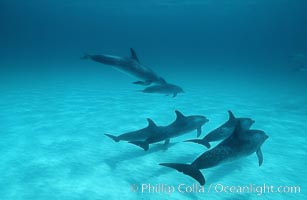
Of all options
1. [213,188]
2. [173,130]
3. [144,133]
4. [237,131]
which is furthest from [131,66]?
[213,188]

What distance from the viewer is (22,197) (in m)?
5.85

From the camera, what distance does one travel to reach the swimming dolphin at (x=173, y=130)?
714cm

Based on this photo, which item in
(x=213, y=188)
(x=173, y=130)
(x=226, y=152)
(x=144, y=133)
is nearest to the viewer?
(x=226, y=152)

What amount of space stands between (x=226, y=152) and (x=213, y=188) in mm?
1457

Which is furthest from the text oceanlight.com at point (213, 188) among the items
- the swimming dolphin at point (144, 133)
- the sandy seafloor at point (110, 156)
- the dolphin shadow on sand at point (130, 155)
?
the swimming dolphin at point (144, 133)

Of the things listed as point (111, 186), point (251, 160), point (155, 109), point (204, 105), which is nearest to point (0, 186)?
point (111, 186)

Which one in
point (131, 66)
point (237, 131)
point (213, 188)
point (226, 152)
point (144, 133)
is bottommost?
point (213, 188)

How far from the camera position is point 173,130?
779 centimetres

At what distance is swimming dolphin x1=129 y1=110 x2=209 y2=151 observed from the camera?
7145mm

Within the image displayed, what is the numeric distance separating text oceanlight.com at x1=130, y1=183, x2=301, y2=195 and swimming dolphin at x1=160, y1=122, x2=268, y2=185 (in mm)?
1002

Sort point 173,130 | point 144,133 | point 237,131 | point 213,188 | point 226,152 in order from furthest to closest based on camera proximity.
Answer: point 144,133 < point 173,130 < point 213,188 < point 237,131 < point 226,152

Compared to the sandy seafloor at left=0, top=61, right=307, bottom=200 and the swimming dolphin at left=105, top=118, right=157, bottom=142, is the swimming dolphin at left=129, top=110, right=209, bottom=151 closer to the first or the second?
the swimming dolphin at left=105, top=118, right=157, bottom=142

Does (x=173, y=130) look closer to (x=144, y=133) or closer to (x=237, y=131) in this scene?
(x=144, y=133)

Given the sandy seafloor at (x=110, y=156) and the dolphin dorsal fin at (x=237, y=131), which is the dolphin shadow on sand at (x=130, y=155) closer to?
the sandy seafloor at (x=110, y=156)
